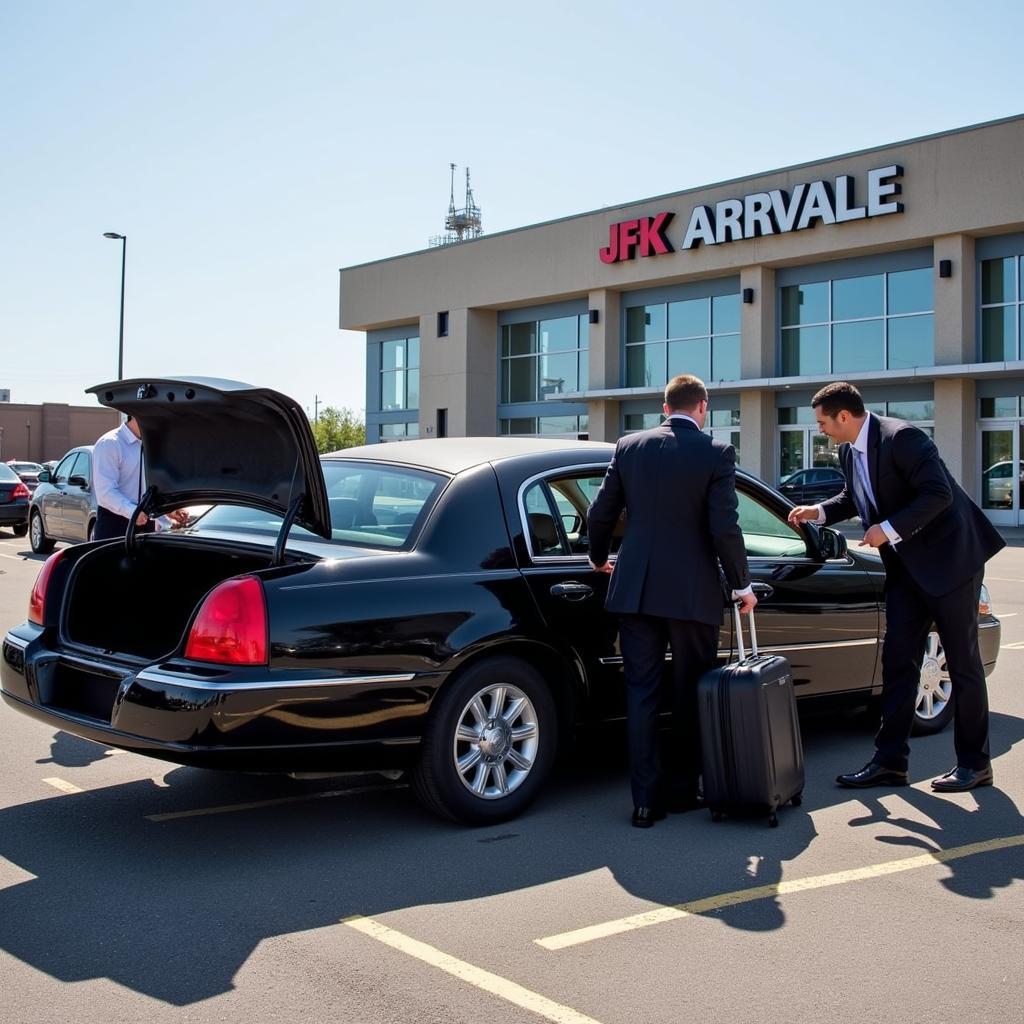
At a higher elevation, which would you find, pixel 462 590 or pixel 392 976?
pixel 462 590

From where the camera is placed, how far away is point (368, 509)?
5266mm

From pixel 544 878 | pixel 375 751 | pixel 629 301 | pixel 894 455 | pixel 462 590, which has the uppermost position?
pixel 629 301

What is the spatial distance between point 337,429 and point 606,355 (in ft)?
265

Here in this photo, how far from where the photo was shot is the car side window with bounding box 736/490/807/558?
609 cm

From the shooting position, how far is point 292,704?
4336 mm

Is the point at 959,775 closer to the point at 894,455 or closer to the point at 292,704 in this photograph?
the point at 894,455

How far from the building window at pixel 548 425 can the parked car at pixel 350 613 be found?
102 feet

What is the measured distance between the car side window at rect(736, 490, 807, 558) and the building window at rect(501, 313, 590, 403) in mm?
31146

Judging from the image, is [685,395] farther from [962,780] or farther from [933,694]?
[933,694]

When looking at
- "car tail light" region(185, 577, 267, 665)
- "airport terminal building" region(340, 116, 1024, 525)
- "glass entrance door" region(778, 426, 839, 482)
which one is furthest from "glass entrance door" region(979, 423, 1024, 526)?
"car tail light" region(185, 577, 267, 665)

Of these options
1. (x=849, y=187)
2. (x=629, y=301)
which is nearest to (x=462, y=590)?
(x=849, y=187)

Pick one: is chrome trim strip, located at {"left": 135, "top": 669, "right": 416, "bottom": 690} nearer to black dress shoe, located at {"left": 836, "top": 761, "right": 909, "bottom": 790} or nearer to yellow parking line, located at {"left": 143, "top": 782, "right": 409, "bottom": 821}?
yellow parking line, located at {"left": 143, "top": 782, "right": 409, "bottom": 821}

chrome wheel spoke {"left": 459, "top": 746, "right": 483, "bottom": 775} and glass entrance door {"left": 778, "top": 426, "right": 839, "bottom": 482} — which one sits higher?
glass entrance door {"left": 778, "top": 426, "right": 839, "bottom": 482}

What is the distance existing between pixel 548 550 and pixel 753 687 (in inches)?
40.9
